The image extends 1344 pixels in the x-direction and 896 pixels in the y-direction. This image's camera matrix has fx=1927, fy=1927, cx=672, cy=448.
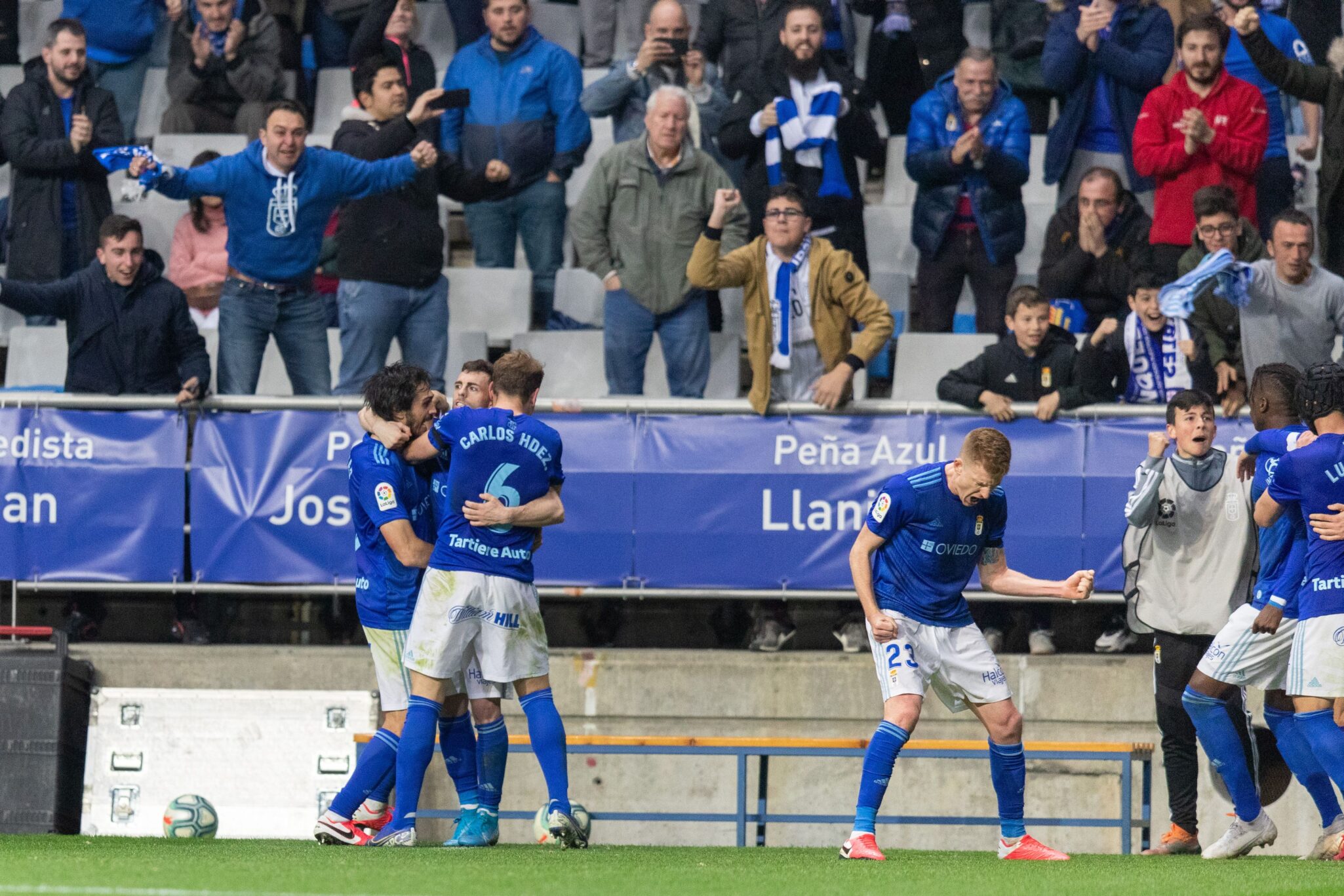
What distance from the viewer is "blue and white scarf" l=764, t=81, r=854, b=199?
1238 cm

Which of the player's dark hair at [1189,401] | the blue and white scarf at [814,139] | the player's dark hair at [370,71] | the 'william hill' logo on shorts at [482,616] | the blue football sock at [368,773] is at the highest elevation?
the player's dark hair at [370,71]

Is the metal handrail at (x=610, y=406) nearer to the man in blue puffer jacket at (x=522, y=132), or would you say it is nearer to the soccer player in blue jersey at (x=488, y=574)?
the man in blue puffer jacket at (x=522, y=132)

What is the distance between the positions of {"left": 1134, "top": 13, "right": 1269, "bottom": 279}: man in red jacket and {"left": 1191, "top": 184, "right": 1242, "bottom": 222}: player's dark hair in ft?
3.14

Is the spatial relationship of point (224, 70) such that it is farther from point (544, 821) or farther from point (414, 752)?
point (544, 821)

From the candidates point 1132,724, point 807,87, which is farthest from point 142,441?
point 1132,724

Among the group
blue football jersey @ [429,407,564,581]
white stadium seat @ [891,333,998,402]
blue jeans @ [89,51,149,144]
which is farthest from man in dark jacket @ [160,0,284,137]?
blue football jersey @ [429,407,564,581]

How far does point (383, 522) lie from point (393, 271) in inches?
137

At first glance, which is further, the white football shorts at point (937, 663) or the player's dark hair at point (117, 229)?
the player's dark hair at point (117, 229)

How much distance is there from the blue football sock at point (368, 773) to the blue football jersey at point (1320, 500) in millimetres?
4009

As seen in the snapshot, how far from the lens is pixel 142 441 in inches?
435

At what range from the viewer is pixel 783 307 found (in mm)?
11336

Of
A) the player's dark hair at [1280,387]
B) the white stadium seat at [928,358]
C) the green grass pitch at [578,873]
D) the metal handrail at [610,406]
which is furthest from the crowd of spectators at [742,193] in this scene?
the green grass pitch at [578,873]

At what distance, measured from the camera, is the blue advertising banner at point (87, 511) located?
36.0ft

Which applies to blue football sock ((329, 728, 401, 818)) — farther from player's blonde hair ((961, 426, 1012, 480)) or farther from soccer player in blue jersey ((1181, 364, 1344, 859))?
soccer player in blue jersey ((1181, 364, 1344, 859))
